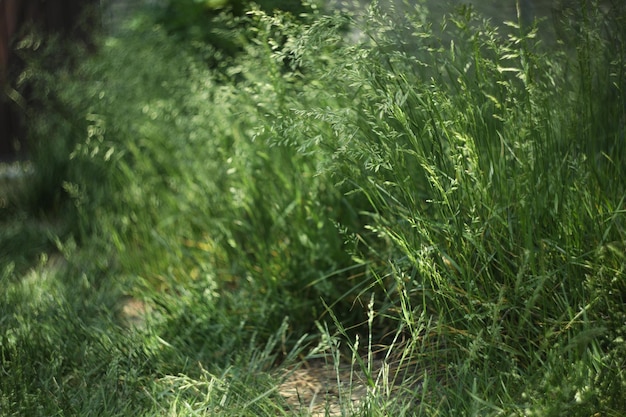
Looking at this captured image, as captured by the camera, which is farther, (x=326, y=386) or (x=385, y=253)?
(x=385, y=253)

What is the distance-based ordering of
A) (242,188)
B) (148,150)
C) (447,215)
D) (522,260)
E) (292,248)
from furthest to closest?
1. (148,150)
2. (242,188)
3. (292,248)
4. (447,215)
5. (522,260)

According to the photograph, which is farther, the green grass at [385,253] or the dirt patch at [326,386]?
the dirt patch at [326,386]

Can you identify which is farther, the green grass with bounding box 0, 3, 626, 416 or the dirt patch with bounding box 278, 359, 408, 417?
Answer: the dirt patch with bounding box 278, 359, 408, 417

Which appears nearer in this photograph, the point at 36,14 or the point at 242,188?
the point at 242,188

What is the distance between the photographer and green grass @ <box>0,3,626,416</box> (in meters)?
2.02

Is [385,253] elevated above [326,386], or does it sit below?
above

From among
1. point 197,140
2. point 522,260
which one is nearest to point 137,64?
point 197,140

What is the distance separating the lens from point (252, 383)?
2322mm

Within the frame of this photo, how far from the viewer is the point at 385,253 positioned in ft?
8.62

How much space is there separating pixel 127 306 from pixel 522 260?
1.86m

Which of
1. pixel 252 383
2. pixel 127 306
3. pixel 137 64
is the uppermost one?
pixel 137 64

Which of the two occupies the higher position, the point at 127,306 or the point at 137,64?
the point at 137,64

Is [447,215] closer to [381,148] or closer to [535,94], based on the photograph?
[381,148]

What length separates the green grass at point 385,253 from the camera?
2018mm
